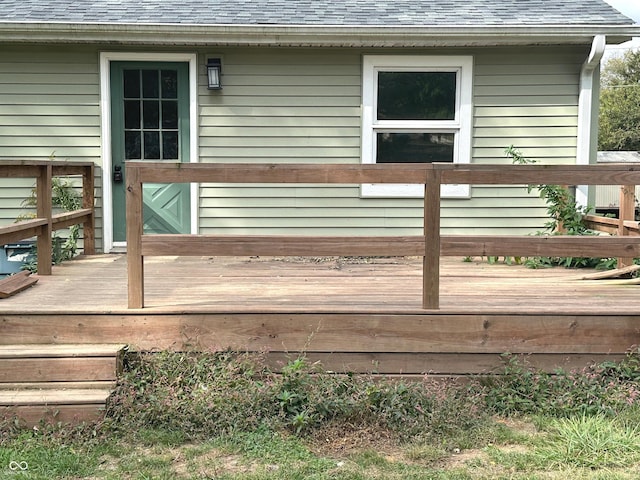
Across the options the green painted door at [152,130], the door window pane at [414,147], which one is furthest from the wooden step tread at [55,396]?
the door window pane at [414,147]

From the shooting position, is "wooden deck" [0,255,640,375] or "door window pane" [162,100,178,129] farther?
"door window pane" [162,100,178,129]

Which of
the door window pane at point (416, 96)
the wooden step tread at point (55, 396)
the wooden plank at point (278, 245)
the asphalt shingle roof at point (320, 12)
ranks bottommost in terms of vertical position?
the wooden step tread at point (55, 396)

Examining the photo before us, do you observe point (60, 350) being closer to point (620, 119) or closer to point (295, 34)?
point (295, 34)

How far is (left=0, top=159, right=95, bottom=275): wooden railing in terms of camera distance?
4629 mm

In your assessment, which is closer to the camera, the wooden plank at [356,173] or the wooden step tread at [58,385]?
the wooden step tread at [58,385]

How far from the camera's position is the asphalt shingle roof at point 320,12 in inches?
247

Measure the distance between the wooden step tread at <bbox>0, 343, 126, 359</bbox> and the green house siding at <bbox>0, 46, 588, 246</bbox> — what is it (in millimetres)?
3062

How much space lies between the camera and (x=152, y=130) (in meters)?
6.63

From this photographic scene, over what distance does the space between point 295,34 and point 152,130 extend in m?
1.76

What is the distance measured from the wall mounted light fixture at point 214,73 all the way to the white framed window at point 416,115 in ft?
4.80

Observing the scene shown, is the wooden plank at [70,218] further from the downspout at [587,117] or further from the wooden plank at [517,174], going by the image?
the downspout at [587,117]

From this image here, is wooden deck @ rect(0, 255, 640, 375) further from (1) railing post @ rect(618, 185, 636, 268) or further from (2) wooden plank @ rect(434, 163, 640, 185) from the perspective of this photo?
(1) railing post @ rect(618, 185, 636, 268)

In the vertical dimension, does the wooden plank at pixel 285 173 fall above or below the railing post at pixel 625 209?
above

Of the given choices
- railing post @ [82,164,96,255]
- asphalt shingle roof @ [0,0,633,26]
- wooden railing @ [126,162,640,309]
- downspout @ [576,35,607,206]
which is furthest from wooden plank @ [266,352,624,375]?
asphalt shingle roof @ [0,0,633,26]
